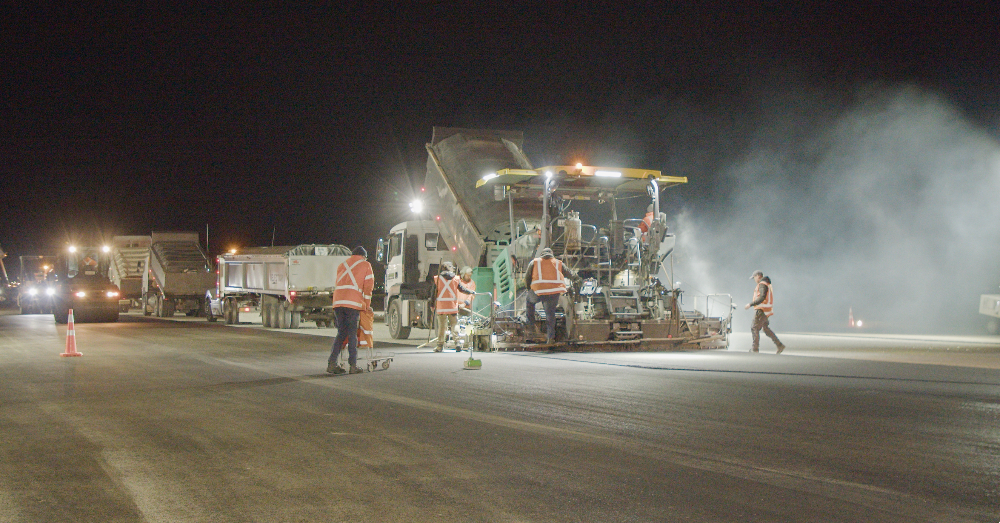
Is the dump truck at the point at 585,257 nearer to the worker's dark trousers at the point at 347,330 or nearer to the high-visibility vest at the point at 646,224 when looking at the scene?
the high-visibility vest at the point at 646,224

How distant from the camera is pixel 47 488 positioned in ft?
15.6

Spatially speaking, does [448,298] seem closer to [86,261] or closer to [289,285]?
[289,285]

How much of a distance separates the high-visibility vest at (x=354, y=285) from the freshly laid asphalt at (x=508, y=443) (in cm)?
95

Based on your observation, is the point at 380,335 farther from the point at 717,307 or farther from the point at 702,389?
the point at 702,389

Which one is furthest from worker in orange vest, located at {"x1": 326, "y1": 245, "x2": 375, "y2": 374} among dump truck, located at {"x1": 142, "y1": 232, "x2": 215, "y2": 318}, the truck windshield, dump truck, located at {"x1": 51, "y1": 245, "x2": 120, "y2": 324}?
dump truck, located at {"x1": 142, "y1": 232, "x2": 215, "y2": 318}

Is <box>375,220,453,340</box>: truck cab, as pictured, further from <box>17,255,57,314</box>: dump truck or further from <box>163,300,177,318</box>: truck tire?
<box>17,255,57,314</box>: dump truck

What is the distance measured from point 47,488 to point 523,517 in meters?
2.75

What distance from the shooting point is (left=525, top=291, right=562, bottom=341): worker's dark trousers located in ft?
43.1

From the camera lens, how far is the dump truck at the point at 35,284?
3822 centimetres

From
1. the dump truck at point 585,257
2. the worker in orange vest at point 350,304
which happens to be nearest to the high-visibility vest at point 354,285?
the worker in orange vest at point 350,304

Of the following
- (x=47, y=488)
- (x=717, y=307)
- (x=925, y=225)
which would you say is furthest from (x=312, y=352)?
(x=925, y=225)

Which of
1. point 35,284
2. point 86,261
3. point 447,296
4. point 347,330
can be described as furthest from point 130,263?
point 347,330

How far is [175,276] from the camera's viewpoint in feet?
111

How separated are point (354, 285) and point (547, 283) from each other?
11.6ft
